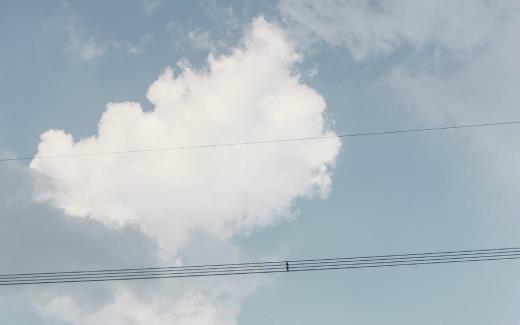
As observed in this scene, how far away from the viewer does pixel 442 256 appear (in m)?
37.0

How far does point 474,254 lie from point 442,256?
398 cm

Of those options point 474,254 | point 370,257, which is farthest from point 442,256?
point 370,257

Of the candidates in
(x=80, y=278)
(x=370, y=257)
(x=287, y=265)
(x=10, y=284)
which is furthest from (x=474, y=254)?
(x=10, y=284)

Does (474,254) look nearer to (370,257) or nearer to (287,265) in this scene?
(370,257)

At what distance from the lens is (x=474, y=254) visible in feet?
122

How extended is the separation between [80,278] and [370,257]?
3633 cm

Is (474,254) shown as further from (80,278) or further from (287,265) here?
(80,278)

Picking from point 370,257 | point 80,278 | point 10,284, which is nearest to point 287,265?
point 370,257

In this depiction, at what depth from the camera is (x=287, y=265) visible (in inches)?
1511

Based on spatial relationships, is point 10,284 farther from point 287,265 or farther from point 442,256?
point 442,256

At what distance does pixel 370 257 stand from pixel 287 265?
1003cm

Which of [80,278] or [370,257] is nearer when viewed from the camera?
[370,257]

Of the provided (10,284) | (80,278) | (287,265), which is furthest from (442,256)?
(10,284)

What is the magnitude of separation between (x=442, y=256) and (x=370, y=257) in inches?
347
